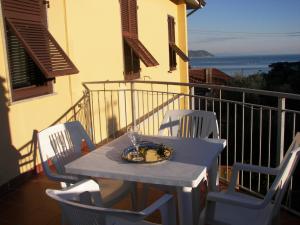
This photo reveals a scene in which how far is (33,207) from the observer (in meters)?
3.45

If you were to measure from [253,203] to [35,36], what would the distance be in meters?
3.13

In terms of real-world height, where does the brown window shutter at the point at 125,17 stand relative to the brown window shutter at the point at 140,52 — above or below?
above

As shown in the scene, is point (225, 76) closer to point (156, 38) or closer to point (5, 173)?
point (156, 38)

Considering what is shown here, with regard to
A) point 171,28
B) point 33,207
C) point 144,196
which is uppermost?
point 171,28

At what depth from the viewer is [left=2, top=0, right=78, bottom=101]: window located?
379cm

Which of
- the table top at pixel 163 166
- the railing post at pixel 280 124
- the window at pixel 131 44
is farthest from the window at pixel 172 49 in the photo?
the table top at pixel 163 166

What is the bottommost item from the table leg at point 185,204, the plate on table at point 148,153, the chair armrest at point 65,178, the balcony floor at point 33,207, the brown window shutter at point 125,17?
the balcony floor at point 33,207

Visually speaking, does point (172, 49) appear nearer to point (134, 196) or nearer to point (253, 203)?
point (134, 196)

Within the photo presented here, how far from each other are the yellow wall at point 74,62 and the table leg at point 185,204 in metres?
2.34

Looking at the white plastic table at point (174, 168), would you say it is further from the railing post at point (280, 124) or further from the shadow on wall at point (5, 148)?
the shadow on wall at point (5, 148)

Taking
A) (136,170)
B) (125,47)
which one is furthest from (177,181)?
(125,47)

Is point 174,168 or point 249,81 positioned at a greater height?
point 174,168

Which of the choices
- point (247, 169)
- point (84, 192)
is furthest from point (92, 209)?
point (247, 169)

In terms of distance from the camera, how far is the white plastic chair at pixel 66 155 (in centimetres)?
258
